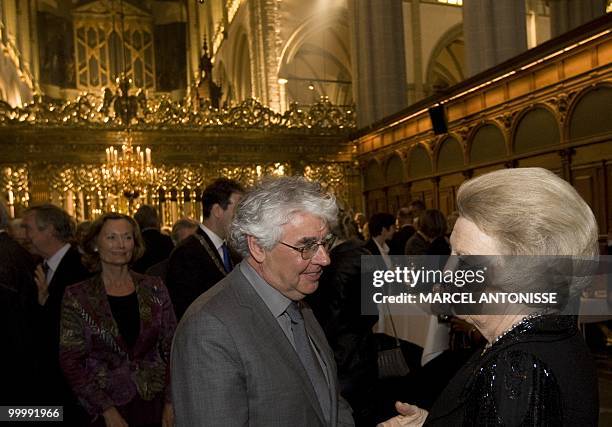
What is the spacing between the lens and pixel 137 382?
10.2 ft

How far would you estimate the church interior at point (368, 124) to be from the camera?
28.0 ft

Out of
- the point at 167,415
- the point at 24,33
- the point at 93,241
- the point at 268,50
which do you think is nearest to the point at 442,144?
the point at 93,241

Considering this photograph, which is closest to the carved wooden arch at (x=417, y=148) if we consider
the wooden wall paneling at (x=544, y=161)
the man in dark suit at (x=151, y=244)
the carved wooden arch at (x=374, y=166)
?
the carved wooden arch at (x=374, y=166)

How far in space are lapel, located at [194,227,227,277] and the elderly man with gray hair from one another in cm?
154

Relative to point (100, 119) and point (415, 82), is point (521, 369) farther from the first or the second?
point (415, 82)

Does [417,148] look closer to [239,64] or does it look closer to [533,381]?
[533,381]

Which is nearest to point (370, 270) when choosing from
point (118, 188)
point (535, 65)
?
point (535, 65)

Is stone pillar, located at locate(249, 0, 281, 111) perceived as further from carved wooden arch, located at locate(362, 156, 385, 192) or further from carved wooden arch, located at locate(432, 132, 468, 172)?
carved wooden arch, located at locate(432, 132, 468, 172)

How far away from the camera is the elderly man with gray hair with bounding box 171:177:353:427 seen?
171 cm

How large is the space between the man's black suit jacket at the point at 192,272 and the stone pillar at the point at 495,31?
938 centimetres

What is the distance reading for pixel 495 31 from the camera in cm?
1154

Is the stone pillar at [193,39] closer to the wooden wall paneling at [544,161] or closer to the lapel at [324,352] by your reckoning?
the wooden wall paneling at [544,161]

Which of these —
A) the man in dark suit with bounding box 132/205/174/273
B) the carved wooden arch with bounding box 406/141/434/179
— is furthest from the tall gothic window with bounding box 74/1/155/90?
the man in dark suit with bounding box 132/205/174/273

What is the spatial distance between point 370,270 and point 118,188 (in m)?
10.0
